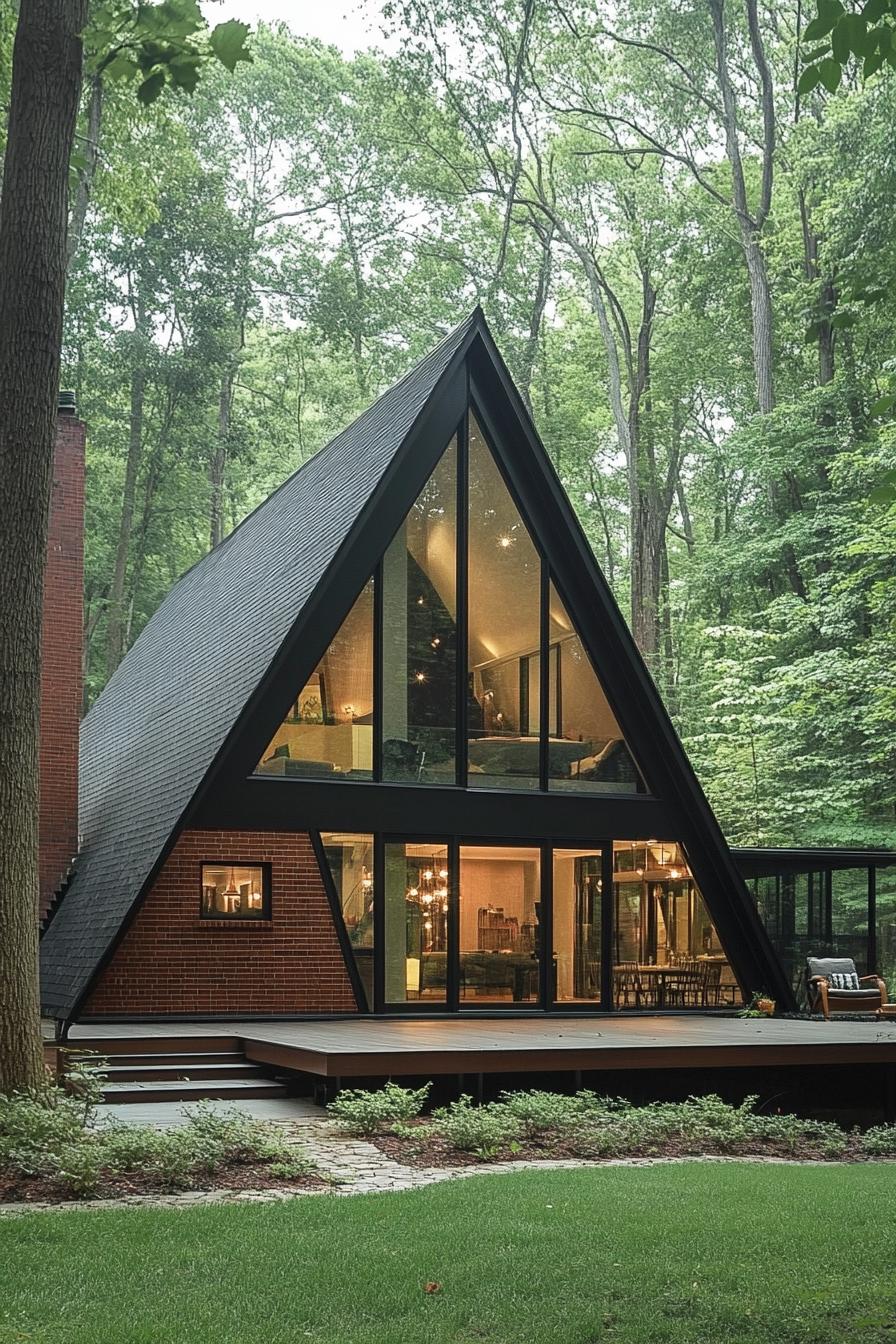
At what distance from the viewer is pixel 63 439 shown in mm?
16078

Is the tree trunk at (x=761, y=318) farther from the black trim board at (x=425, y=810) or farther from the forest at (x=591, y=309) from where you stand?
the black trim board at (x=425, y=810)

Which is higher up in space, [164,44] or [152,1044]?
[164,44]

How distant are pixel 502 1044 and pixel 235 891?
366 centimetres

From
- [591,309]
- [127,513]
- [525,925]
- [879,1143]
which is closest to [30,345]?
[879,1143]

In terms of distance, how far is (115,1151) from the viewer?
23.2 feet

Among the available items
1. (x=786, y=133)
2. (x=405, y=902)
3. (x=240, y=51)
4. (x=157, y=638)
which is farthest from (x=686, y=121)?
(x=240, y=51)

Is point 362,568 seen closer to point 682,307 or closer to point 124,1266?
point 124,1266

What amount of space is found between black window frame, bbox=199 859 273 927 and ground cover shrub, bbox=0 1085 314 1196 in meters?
5.33

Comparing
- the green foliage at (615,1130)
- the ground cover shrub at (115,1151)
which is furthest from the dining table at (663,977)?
the ground cover shrub at (115,1151)

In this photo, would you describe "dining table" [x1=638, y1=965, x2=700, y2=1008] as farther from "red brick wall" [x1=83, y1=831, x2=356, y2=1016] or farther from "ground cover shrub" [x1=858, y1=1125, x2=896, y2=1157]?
"ground cover shrub" [x1=858, y1=1125, x2=896, y2=1157]

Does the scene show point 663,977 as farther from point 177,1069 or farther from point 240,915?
point 177,1069

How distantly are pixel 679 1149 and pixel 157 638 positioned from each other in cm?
1500

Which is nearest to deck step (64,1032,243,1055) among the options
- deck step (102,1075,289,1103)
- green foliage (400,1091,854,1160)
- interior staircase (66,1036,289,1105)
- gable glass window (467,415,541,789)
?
interior staircase (66,1036,289,1105)

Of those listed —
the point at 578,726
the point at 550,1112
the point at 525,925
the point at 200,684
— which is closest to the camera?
the point at 550,1112
